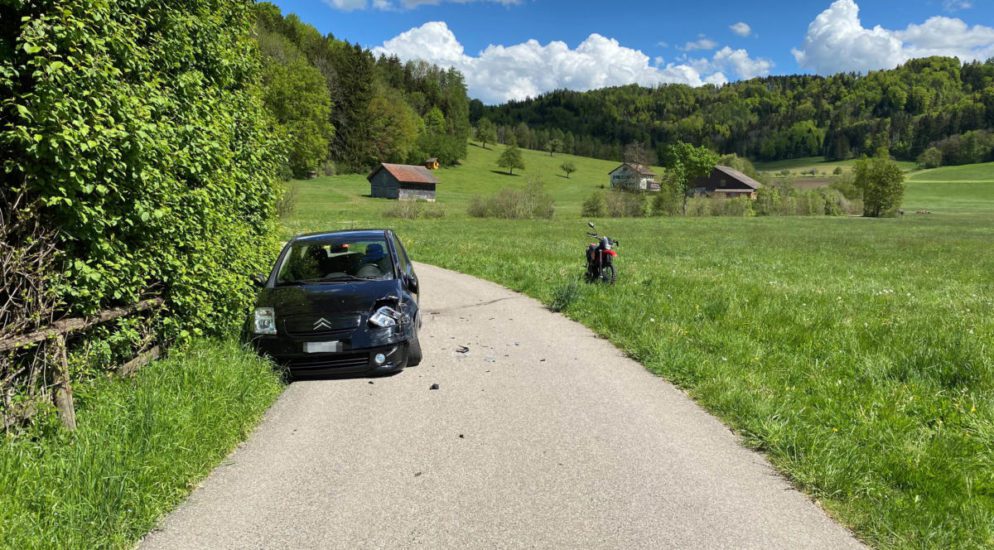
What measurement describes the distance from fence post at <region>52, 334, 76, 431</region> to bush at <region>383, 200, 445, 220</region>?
4097 cm

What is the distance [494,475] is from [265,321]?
12.1 feet

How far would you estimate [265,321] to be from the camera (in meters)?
6.31

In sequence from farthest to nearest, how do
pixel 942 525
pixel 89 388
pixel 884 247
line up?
pixel 884 247
pixel 89 388
pixel 942 525

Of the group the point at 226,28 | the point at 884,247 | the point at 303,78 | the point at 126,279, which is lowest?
the point at 884,247

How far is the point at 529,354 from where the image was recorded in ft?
24.5

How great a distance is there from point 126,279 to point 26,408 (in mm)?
1488

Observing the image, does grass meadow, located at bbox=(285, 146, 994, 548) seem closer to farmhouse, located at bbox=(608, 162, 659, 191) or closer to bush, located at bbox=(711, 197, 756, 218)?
bush, located at bbox=(711, 197, 756, 218)

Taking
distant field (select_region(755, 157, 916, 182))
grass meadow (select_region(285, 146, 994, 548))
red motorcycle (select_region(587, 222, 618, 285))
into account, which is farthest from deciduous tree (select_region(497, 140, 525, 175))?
red motorcycle (select_region(587, 222, 618, 285))

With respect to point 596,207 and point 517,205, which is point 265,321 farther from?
point 596,207

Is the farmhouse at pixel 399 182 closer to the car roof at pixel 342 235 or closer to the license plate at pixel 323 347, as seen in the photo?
the car roof at pixel 342 235

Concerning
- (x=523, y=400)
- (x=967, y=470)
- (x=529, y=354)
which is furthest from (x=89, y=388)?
(x=967, y=470)

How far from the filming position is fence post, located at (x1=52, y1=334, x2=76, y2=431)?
13.4ft

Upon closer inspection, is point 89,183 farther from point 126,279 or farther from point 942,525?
point 942,525

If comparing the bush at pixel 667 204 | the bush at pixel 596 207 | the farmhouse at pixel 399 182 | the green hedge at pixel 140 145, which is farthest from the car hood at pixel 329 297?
Answer: the farmhouse at pixel 399 182
